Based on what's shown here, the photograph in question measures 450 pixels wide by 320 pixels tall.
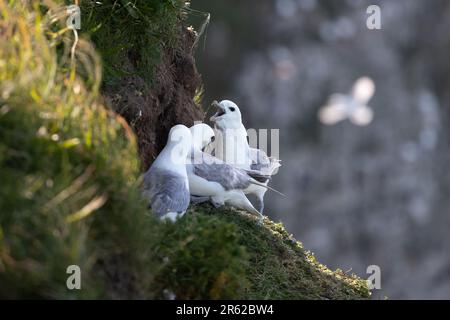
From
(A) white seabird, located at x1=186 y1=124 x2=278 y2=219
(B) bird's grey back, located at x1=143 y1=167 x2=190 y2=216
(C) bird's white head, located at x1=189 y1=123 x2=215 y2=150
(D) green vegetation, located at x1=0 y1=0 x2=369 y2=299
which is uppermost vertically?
(C) bird's white head, located at x1=189 y1=123 x2=215 y2=150

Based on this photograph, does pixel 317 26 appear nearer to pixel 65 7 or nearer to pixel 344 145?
pixel 344 145

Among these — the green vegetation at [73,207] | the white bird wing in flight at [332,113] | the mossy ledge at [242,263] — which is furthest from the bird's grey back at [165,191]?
the white bird wing in flight at [332,113]

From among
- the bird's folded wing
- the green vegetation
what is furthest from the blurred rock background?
the green vegetation

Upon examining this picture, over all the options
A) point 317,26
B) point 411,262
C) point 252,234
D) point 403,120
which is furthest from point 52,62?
point 317,26

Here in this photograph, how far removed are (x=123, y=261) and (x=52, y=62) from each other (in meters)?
1.12

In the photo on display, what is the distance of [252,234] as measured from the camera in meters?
6.33

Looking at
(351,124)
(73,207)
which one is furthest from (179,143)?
(351,124)

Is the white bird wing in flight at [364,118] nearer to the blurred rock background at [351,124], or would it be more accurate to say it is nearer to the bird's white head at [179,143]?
the blurred rock background at [351,124]

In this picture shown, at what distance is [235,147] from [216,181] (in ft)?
2.45

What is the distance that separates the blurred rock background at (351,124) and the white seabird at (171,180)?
16.6m

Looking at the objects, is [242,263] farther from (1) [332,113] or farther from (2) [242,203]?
(1) [332,113]

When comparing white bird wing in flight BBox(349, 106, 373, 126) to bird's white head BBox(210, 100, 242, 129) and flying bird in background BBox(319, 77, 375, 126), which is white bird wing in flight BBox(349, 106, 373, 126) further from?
bird's white head BBox(210, 100, 242, 129)

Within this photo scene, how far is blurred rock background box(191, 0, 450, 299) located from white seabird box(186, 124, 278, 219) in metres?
16.4

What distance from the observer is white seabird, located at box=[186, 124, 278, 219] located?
639 centimetres
